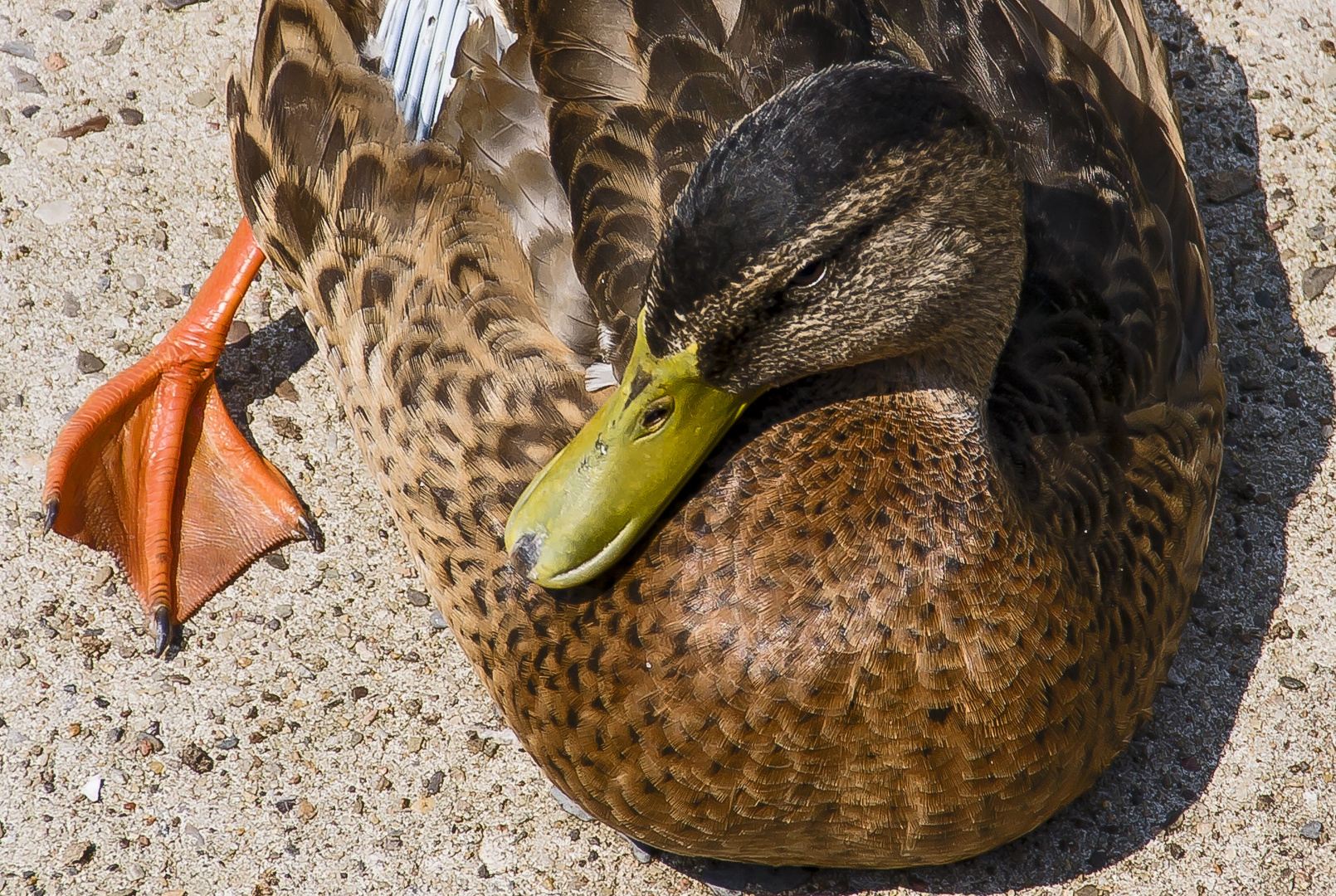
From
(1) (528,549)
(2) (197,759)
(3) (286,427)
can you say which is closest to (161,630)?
(2) (197,759)

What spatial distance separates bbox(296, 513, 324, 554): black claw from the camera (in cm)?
330

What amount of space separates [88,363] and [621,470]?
6.37 ft

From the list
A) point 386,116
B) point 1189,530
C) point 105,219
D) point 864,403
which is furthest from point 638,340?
point 105,219

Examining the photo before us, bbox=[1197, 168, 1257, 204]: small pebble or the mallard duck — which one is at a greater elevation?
the mallard duck

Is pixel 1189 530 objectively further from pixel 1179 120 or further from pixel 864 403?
pixel 1179 120

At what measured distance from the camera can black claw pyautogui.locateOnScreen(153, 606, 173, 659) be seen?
3131 mm

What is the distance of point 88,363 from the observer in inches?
137

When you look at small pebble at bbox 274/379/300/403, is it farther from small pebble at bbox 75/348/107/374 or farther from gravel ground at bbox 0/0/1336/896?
small pebble at bbox 75/348/107/374

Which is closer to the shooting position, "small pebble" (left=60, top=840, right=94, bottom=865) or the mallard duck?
the mallard duck

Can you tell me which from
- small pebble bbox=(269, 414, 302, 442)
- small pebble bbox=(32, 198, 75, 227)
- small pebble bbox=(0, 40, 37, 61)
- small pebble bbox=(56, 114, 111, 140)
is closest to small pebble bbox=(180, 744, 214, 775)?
small pebble bbox=(269, 414, 302, 442)

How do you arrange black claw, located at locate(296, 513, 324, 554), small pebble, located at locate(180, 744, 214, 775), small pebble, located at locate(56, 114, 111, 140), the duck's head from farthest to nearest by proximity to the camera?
small pebble, located at locate(56, 114, 111, 140) → black claw, located at locate(296, 513, 324, 554) → small pebble, located at locate(180, 744, 214, 775) → the duck's head

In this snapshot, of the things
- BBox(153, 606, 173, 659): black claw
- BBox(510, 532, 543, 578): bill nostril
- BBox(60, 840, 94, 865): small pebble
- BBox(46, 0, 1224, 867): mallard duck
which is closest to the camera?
BBox(46, 0, 1224, 867): mallard duck

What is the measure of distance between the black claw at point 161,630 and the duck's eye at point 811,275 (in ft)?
6.21

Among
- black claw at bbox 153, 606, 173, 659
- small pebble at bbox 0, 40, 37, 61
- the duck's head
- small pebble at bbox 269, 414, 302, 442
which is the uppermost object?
small pebble at bbox 0, 40, 37, 61
